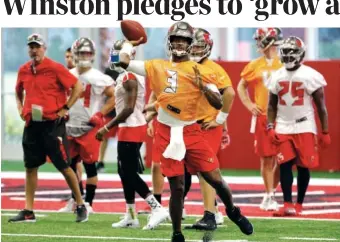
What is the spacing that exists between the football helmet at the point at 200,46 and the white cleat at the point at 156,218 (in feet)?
4.60

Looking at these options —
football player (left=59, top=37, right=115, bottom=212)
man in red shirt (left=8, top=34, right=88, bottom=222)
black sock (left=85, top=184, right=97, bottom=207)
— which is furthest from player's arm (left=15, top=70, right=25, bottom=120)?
black sock (left=85, top=184, right=97, bottom=207)

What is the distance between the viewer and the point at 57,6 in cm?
1559

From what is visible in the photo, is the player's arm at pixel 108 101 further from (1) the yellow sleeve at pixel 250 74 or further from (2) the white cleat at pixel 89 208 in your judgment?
(1) the yellow sleeve at pixel 250 74

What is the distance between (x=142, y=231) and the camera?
39.0 ft

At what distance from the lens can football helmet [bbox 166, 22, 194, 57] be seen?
412 inches

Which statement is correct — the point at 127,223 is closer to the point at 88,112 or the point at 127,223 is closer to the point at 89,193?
the point at 89,193

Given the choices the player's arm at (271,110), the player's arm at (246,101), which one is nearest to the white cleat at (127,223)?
the player's arm at (271,110)

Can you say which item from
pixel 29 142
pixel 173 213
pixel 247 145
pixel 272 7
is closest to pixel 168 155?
pixel 173 213

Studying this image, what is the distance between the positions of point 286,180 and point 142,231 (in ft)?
6.86

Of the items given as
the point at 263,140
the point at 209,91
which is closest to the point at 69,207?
the point at 263,140

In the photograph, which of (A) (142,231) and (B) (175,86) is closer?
(B) (175,86)

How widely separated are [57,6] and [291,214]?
13.5 ft

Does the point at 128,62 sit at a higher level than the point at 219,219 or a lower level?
higher

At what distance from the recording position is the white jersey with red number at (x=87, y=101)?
13969 millimetres
